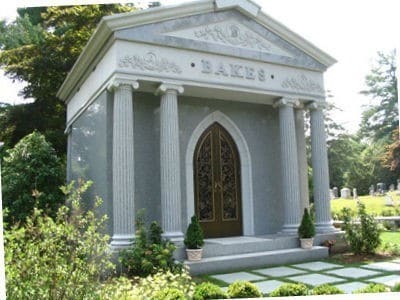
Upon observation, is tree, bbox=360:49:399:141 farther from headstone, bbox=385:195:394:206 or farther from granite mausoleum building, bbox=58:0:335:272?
headstone, bbox=385:195:394:206

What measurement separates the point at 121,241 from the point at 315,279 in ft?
10.8

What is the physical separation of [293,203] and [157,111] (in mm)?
3599

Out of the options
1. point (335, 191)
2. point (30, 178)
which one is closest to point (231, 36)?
point (30, 178)

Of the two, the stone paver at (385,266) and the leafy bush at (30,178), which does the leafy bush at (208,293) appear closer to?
the stone paver at (385,266)

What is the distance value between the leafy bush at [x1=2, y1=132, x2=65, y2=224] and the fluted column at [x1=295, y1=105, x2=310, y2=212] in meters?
6.08

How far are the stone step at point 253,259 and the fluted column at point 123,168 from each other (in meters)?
1.24

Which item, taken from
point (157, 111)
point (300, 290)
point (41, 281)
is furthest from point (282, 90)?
point (41, 281)

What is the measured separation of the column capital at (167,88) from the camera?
759 cm

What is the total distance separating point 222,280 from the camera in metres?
6.44

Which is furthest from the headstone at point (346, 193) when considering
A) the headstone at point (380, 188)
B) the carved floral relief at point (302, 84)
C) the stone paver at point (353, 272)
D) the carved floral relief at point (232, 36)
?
the stone paver at point (353, 272)

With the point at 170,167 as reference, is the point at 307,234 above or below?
below

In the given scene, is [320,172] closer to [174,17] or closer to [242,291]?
[174,17]

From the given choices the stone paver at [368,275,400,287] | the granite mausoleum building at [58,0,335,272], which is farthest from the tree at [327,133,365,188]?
the stone paver at [368,275,400,287]

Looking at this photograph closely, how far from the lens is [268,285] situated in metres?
5.99
